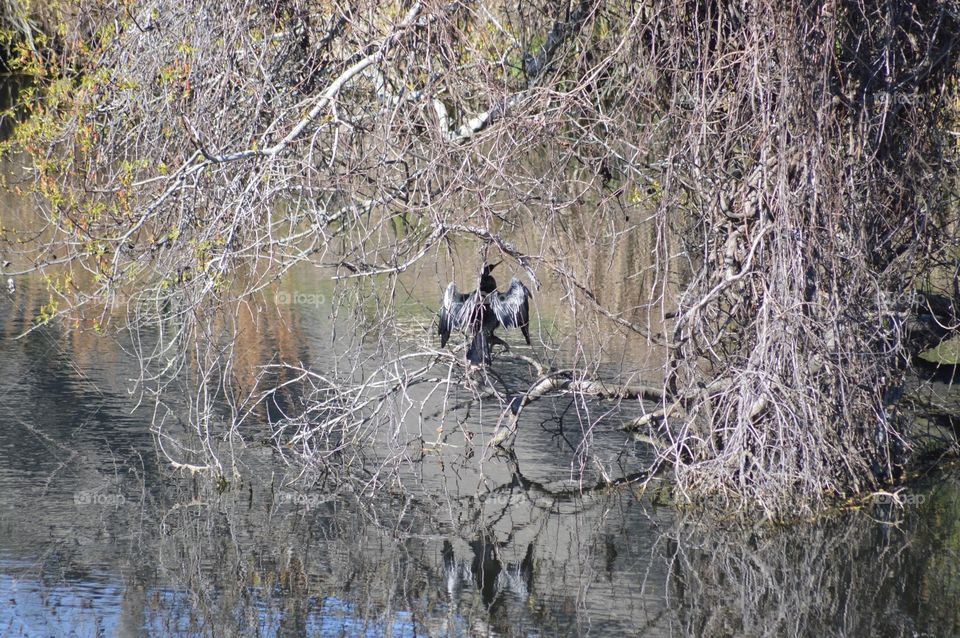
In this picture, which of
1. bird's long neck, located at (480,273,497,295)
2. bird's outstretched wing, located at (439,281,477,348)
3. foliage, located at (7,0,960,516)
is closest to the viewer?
foliage, located at (7,0,960,516)

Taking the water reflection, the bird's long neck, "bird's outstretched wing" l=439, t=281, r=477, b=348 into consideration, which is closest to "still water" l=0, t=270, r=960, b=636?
the water reflection

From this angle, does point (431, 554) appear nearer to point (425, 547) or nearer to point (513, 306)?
point (425, 547)

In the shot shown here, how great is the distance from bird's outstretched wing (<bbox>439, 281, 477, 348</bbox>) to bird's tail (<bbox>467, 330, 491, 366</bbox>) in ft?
0.43

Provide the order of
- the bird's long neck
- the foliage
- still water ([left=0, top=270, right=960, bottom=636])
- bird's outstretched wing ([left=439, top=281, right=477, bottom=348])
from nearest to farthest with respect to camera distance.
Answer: still water ([left=0, top=270, right=960, bottom=636])
the foliage
bird's outstretched wing ([left=439, top=281, right=477, bottom=348])
the bird's long neck

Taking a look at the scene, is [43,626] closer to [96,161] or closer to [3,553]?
[3,553]

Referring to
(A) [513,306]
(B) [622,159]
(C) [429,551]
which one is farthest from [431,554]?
(B) [622,159]

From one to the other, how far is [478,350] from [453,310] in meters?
0.31

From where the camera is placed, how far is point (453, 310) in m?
8.03

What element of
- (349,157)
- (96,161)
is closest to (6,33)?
(96,161)

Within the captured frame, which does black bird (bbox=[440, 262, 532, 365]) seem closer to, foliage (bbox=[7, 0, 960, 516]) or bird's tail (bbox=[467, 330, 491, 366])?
bird's tail (bbox=[467, 330, 491, 366])

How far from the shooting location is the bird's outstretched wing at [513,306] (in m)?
8.05

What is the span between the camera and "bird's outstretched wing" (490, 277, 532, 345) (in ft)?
26.4

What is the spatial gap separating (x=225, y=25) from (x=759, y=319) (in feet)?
10.9

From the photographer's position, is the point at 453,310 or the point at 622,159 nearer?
the point at 622,159
